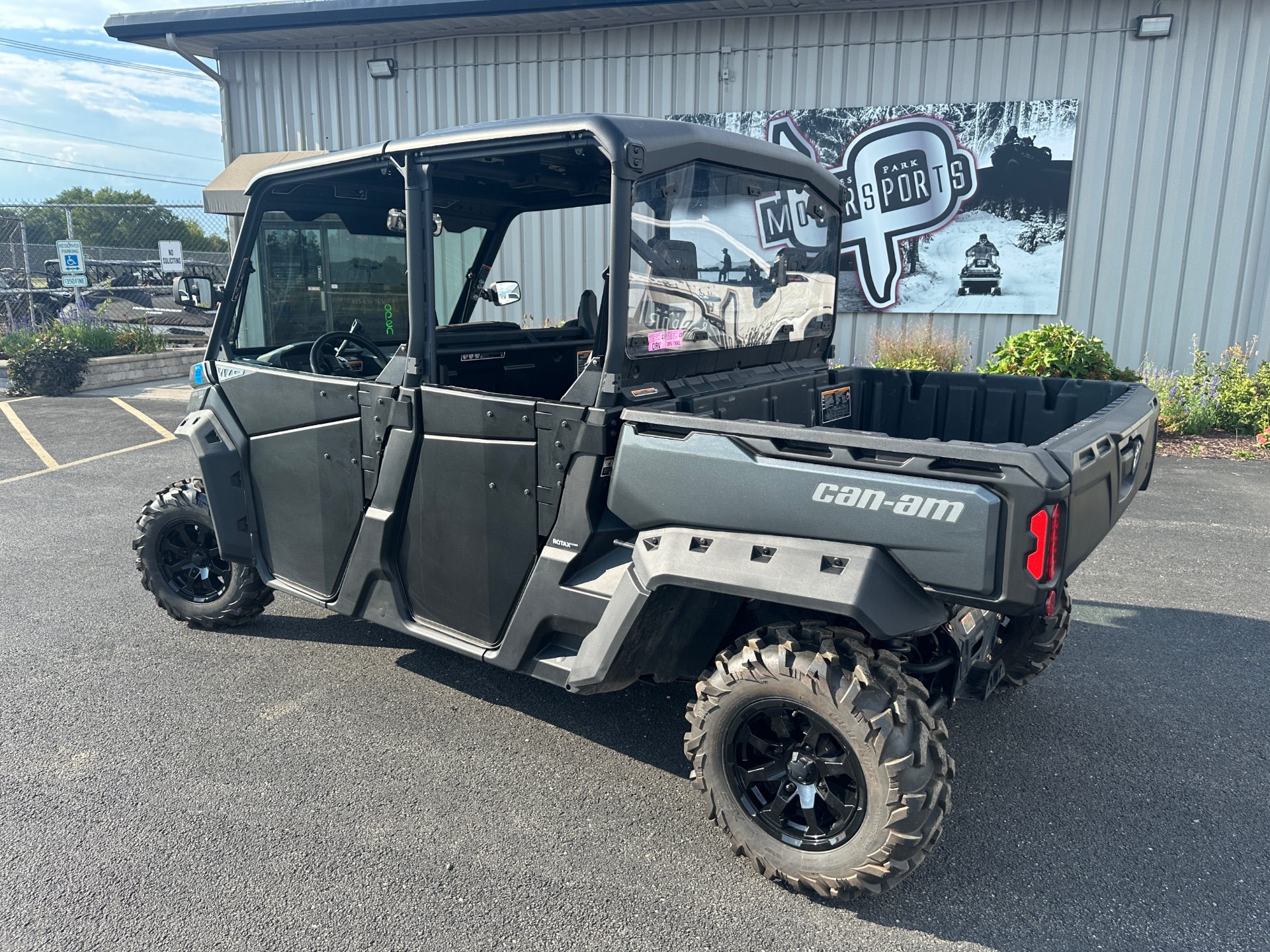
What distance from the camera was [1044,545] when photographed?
225cm

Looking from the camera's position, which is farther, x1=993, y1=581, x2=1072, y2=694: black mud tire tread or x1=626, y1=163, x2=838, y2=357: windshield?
x1=993, y1=581, x2=1072, y2=694: black mud tire tread

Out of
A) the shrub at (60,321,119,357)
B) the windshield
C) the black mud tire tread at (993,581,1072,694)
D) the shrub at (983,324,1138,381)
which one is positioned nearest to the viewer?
the windshield

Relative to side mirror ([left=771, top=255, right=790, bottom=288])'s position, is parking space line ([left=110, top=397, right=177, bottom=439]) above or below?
below

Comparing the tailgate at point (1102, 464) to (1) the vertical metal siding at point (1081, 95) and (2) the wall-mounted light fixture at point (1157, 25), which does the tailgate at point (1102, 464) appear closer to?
(1) the vertical metal siding at point (1081, 95)

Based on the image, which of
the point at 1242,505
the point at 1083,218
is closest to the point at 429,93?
the point at 1083,218

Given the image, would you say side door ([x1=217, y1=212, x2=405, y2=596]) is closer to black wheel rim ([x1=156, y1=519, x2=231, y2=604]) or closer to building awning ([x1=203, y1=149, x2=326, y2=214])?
black wheel rim ([x1=156, y1=519, x2=231, y2=604])

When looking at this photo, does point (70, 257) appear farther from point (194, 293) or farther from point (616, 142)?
point (616, 142)

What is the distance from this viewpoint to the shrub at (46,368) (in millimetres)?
11789

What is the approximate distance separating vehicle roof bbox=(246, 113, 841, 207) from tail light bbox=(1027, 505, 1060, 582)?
1.54m

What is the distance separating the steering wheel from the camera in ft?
12.9

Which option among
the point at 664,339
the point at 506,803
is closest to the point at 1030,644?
the point at 664,339

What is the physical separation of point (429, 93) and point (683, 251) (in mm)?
10116

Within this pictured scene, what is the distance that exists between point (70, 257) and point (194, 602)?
11.8 metres

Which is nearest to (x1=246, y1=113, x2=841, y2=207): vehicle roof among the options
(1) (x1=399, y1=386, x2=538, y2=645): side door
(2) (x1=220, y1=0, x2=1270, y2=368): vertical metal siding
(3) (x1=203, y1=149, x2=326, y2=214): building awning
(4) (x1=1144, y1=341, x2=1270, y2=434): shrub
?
(1) (x1=399, y1=386, x2=538, y2=645): side door
